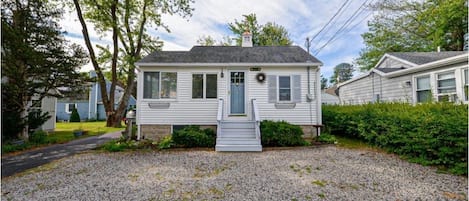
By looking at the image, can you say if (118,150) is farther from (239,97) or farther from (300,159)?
(300,159)

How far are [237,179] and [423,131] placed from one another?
4.34 metres

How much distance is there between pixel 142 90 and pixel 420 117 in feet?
28.7

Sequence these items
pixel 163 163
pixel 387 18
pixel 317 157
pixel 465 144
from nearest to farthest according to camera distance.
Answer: pixel 465 144 → pixel 163 163 → pixel 317 157 → pixel 387 18

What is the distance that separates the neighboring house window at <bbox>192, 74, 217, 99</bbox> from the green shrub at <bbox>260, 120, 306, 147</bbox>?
262 centimetres

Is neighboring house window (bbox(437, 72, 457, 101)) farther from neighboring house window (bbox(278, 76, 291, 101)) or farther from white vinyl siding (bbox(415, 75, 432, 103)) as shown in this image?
neighboring house window (bbox(278, 76, 291, 101))

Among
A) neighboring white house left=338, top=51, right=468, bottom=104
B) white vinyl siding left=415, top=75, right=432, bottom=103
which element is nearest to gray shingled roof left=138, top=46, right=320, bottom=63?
neighboring white house left=338, top=51, right=468, bottom=104

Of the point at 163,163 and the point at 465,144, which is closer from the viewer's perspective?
the point at 465,144

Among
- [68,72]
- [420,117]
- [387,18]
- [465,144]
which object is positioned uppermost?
[387,18]

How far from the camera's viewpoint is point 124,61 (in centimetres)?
1455

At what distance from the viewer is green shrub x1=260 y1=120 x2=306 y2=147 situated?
23.2ft

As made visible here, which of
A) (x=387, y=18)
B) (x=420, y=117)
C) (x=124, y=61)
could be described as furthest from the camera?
(x=387, y=18)

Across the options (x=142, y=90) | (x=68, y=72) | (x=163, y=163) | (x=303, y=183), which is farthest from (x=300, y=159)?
(x=68, y=72)

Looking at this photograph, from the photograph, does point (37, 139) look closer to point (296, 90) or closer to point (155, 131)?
point (155, 131)

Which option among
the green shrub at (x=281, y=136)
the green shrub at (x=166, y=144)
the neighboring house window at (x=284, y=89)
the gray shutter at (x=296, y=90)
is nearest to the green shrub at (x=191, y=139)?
the green shrub at (x=166, y=144)
